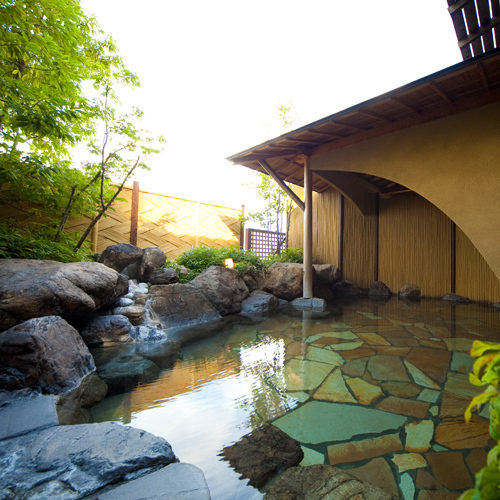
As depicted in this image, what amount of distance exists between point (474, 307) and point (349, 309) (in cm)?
272

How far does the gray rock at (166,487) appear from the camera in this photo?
4.15 ft

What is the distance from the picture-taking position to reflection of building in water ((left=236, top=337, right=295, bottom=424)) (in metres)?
2.26

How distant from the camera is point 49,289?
315cm

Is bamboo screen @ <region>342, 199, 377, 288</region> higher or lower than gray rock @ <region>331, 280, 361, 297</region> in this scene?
higher

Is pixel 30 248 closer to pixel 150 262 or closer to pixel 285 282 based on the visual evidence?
pixel 150 262

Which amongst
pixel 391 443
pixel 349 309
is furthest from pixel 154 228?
pixel 391 443

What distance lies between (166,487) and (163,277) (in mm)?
5061

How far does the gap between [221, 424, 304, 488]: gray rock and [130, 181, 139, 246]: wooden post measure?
7623 mm

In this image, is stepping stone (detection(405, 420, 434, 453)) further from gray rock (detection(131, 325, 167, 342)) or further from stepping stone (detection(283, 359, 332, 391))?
gray rock (detection(131, 325, 167, 342))

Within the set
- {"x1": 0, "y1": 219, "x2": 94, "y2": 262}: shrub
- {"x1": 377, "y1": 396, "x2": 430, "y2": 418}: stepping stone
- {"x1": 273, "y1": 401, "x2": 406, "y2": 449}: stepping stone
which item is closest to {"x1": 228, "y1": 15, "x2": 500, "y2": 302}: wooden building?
{"x1": 377, "y1": 396, "x2": 430, "y2": 418}: stepping stone

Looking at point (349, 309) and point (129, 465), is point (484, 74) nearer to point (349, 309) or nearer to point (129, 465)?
point (349, 309)

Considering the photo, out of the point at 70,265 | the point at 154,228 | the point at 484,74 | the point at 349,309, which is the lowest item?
the point at 349,309

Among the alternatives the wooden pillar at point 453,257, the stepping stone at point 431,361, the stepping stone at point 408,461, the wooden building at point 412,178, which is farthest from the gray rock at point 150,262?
the wooden pillar at point 453,257

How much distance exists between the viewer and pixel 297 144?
6066 mm
